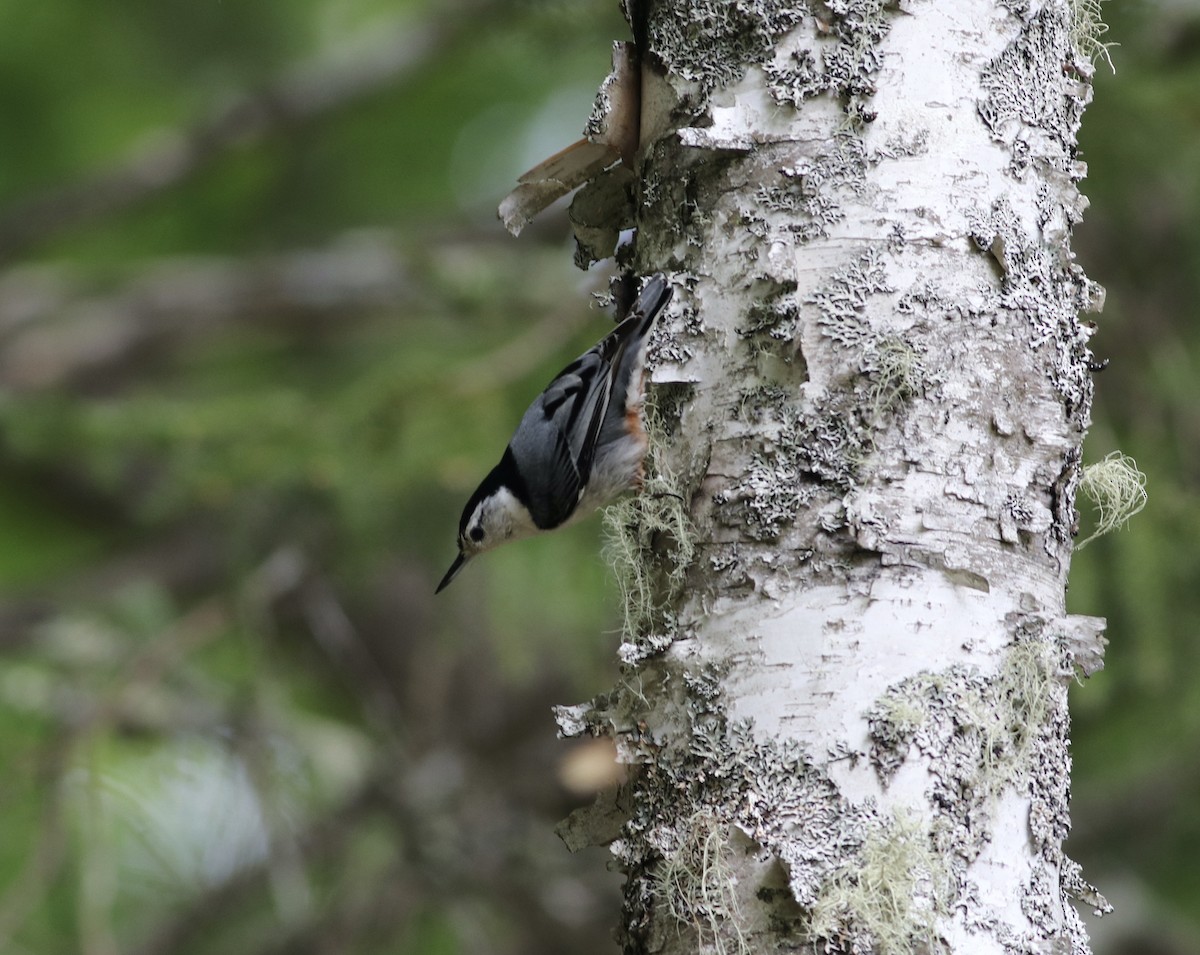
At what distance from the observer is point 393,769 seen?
3.82 metres

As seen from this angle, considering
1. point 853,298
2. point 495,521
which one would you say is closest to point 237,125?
point 495,521

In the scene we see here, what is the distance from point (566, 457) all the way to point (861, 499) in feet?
4.51

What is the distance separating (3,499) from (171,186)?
1636 millimetres

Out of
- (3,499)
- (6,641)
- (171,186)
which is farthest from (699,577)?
(3,499)

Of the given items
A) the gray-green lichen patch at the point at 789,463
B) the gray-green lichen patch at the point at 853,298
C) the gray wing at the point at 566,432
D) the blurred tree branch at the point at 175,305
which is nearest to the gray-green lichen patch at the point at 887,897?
the gray-green lichen patch at the point at 789,463

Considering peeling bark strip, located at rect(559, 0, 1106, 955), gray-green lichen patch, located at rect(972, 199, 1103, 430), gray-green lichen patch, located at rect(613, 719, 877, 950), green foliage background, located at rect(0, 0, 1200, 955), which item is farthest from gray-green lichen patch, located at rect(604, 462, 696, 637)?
green foliage background, located at rect(0, 0, 1200, 955)

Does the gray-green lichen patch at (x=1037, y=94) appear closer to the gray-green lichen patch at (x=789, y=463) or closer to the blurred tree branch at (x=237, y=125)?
the gray-green lichen patch at (x=789, y=463)

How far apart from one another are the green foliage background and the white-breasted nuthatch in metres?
0.20

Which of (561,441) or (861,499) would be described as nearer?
(861,499)

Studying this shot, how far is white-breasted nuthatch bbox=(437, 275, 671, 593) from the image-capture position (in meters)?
2.38

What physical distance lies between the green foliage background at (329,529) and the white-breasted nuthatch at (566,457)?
197 mm

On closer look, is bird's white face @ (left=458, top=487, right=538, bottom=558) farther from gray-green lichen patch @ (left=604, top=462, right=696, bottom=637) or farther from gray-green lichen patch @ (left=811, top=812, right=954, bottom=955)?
gray-green lichen patch @ (left=811, top=812, right=954, bottom=955)

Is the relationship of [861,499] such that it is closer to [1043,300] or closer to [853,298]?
[853,298]

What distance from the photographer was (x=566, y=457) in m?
2.68
